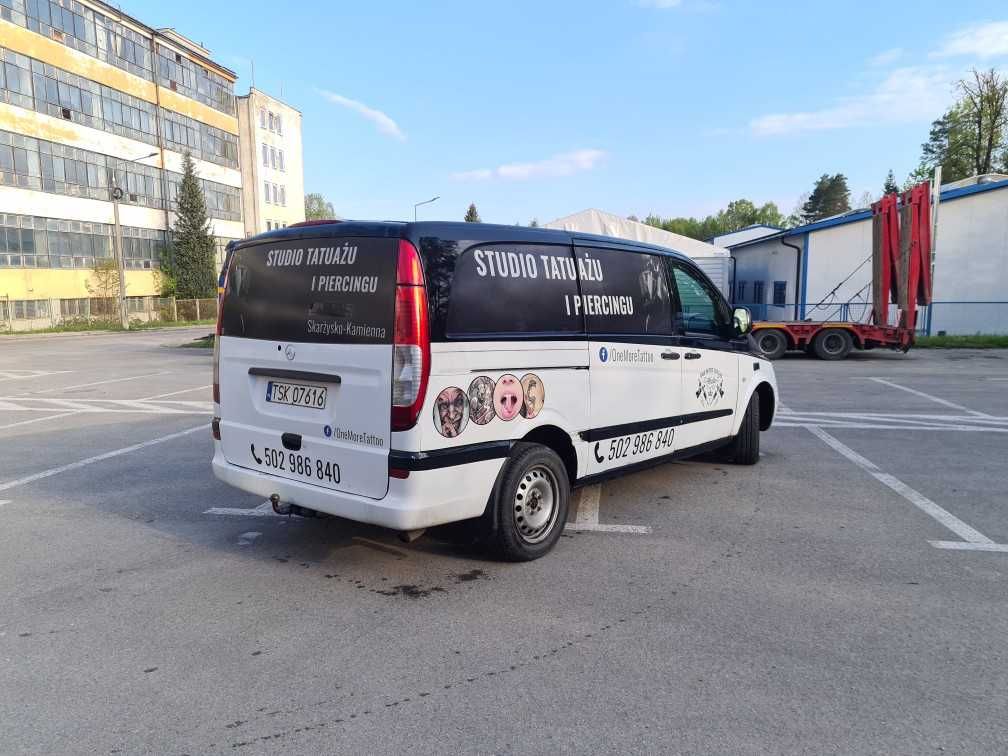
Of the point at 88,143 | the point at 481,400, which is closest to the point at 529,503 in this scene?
the point at 481,400

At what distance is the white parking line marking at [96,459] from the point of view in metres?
6.66

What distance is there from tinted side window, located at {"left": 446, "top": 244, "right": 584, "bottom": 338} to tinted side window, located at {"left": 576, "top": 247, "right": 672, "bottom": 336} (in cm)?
15

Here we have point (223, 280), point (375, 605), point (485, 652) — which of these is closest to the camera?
point (485, 652)

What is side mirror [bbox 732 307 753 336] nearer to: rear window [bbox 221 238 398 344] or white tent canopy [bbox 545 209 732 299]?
rear window [bbox 221 238 398 344]

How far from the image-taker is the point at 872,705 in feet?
9.74

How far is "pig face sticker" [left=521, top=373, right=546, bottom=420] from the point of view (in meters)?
4.37

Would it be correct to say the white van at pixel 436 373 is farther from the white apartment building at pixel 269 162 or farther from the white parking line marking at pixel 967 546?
the white apartment building at pixel 269 162

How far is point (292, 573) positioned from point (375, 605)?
75cm

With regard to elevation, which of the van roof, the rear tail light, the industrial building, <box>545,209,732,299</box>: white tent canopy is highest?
the industrial building

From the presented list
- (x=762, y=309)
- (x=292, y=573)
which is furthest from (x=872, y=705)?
(x=762, y=309)

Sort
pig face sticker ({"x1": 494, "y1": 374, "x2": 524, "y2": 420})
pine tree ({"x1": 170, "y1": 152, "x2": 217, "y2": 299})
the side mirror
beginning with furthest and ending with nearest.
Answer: pine tree ({"x1": 170, "y1": 152, "x2": 217, "y2": 299}), the side mirror, pig face sticker ({"x1": 494, "y1": 374, "x2": 524, "y2": 420})

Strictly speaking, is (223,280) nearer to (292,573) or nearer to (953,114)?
(292,573)

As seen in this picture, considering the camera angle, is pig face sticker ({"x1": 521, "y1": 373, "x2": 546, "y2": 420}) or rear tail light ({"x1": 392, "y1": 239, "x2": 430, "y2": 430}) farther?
pig face sticker ({"x1": 521, "y1": 373, "x2": 546, "y2": 420})

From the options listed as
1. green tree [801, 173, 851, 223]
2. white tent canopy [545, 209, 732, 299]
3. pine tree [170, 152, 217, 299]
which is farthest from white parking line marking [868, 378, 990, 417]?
green tree [801, 173, 851, 223]
